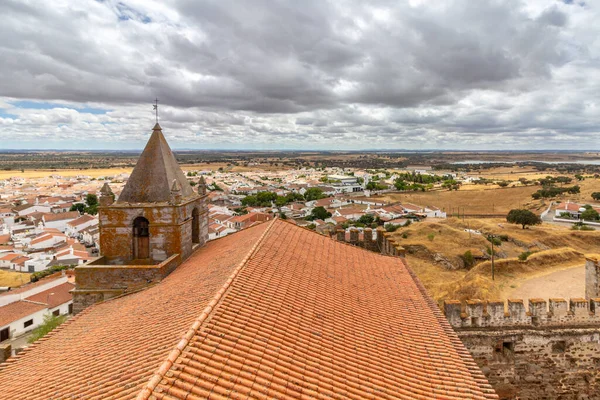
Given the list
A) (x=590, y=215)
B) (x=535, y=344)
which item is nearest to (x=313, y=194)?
(x=590, y=215)

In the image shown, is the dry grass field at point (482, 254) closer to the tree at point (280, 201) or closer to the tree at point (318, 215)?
the tree at point (318, 215)

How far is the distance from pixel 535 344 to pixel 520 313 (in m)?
1.08

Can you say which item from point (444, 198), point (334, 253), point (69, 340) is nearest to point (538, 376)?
point (334, 253)

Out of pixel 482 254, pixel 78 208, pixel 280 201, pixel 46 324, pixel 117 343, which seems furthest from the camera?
pixel 280 201

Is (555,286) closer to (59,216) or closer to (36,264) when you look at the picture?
(36,264)

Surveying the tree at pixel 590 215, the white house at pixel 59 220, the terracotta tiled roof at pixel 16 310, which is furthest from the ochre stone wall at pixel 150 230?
the white house at pixel 59 220

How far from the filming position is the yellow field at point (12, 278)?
4047 centimetres

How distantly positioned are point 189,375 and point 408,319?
541 cm

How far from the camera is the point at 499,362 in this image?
11.2m

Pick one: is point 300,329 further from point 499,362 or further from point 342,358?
point 499,362

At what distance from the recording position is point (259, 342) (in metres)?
5.39

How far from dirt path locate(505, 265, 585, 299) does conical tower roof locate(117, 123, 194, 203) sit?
17002mm

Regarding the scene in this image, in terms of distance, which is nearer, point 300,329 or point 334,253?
Answer: point 300,329

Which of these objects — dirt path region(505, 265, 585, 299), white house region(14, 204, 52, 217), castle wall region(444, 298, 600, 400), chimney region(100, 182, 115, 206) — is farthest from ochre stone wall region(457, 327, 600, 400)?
white house region(14, 204, 52, 217)
